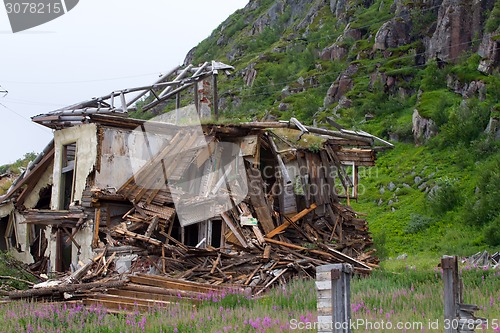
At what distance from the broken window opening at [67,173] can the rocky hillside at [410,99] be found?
329 inches

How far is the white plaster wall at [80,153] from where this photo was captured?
21.4m

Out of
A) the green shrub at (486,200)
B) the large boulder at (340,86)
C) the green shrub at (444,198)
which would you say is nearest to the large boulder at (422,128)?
the green shrub at (444,198)

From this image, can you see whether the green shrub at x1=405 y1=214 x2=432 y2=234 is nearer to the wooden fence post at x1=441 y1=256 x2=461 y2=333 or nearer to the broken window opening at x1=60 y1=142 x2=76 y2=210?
the broken window opening at x1=60 y1=142 x2=76 y2=210

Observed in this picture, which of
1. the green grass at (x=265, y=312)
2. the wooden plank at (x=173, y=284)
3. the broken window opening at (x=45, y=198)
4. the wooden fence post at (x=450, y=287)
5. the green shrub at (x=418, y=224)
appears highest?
the broken window opening at (x=45, y=198)

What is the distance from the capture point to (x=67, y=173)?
23.5 m

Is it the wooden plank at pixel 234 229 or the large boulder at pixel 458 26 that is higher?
the large boulder at pixel 458 26

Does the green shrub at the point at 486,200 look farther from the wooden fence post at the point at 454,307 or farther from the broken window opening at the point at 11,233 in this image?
the wooden fence post at the point at 454,307

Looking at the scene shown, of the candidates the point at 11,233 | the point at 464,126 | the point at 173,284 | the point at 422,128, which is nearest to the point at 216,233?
the point at 173,284

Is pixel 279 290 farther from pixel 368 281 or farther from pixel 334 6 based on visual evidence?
pixel 334 6

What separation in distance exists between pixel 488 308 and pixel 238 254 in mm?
9145

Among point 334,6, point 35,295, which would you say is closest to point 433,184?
point 35,295

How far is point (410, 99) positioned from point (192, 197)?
43.7m

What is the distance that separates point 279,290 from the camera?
15.9 m

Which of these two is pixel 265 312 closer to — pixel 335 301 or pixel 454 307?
pixel 335 301
